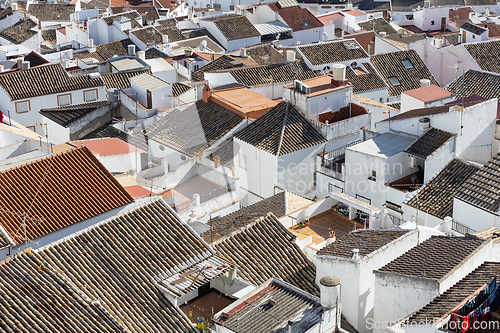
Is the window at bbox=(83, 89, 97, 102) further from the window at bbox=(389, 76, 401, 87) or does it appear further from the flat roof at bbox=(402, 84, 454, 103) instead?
the window at bbox=(389, 76, 401, 87)

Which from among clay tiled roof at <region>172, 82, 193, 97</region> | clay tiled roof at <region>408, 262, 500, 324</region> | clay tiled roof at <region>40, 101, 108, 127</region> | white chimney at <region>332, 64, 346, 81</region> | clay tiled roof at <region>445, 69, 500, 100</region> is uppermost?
white chimney at <region>332, 64, 346, 81</region>

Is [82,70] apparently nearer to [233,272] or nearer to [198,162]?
[198,162]

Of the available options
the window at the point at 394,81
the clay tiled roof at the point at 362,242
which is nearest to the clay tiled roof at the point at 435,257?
the clay tiled roof at the point at 362,242

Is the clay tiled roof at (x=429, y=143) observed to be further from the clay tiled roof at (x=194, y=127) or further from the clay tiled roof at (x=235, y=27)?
the clay tiled roof at (x=235, y=27)

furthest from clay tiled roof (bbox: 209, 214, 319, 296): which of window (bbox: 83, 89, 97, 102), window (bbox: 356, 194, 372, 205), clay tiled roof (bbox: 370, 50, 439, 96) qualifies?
clay tiled roof (bbox: 370, 50, 439, 96)

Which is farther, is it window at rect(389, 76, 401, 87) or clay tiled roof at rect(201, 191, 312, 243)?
window at rect(389, 76, 401, 87)

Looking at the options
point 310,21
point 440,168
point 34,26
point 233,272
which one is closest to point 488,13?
point 310,21
